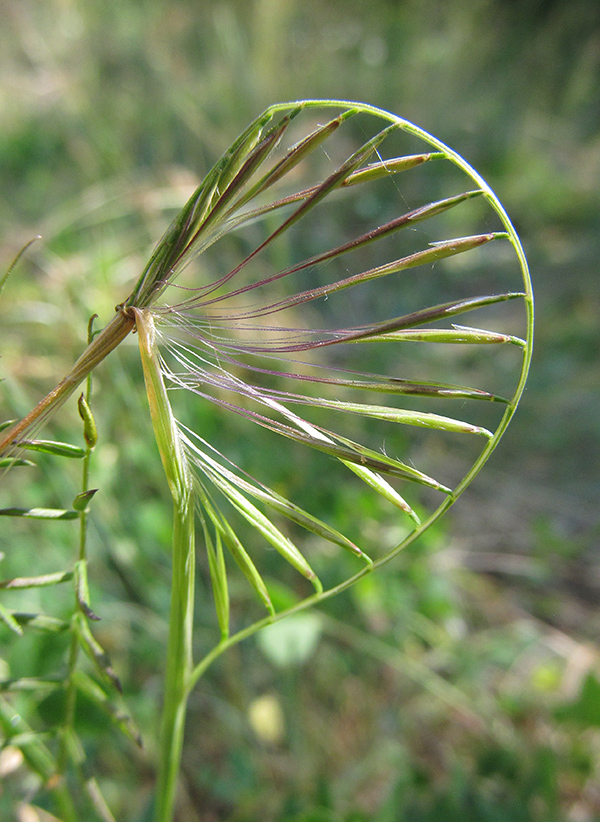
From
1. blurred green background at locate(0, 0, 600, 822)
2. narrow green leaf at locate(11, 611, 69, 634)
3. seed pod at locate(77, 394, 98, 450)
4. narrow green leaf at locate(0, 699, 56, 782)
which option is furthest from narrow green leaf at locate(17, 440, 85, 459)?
blurred green background at locate(0, 0, 600, 822)

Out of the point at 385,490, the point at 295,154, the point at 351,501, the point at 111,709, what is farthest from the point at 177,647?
the point at 351,501

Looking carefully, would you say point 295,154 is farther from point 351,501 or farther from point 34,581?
point 351,501

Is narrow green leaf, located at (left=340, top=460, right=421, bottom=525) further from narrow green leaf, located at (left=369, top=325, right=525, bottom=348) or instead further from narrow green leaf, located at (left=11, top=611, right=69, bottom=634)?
narrow green leaf, located at (left=11, top=611, right=69, bottom=634)

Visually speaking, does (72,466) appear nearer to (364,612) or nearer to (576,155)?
(364,612)

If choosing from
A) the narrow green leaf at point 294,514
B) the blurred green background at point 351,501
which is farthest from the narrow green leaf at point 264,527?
the blurred green background at point 351,501

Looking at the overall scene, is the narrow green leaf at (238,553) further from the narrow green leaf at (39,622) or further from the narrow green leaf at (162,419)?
the narrow green leaf at (39,622)

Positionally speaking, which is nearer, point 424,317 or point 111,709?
point 424,317

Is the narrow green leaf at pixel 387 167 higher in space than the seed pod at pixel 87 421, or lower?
higher
